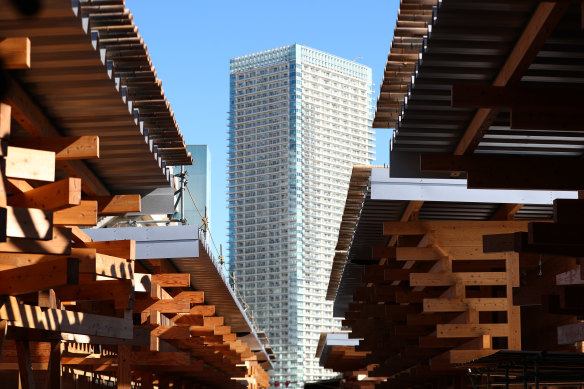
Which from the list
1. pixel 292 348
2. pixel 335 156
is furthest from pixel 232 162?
pixel 292 348

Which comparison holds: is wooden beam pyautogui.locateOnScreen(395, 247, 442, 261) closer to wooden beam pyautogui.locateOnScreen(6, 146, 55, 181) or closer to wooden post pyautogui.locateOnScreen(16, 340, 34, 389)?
wooden post pyautogui.locateOnScreen(16, 340, 34, 389)

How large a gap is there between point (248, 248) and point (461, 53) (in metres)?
144

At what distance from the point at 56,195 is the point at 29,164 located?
0.45 metres

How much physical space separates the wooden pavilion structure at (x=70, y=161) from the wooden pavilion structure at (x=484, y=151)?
8.70 ft

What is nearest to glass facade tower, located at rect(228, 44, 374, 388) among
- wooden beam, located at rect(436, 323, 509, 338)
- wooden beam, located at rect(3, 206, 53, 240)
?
wooden beam, located at rect(436, 323, 509, 338)

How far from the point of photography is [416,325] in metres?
17.4

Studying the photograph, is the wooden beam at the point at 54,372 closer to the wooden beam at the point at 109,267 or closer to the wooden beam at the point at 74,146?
the wooden beam at the point at 109,267

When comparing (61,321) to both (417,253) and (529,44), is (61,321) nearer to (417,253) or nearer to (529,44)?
(529,44)

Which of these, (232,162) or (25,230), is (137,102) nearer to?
(25,230)

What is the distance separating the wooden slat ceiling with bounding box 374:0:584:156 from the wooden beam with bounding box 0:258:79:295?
3.56 metres

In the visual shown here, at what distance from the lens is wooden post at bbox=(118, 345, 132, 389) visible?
50.0 ft

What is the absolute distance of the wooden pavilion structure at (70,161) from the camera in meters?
8.28

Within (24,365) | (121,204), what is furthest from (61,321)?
(121,204)

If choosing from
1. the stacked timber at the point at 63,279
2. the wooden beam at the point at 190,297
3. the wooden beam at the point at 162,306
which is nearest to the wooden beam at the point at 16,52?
the stacked timber at the point at 63,279
